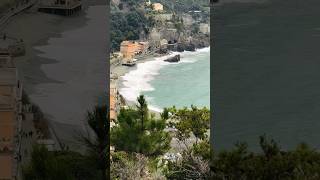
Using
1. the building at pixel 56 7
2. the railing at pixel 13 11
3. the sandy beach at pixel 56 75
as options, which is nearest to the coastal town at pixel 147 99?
the sandy beach at pixel 56 75

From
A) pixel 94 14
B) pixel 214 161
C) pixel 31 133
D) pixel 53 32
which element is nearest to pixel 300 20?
pixel 214 161

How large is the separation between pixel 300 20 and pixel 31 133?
230 cm

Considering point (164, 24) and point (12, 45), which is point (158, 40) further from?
point (12, 45)

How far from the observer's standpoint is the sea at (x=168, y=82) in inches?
193

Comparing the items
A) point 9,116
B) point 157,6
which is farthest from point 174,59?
point 9,116

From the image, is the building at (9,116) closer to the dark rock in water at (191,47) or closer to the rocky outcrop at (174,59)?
the rocky outcrop at (174,59)

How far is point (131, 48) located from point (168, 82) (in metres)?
0.43

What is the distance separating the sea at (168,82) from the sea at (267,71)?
298mm

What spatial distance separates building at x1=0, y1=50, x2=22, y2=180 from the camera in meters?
4.36

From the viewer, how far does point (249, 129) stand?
4.64 m

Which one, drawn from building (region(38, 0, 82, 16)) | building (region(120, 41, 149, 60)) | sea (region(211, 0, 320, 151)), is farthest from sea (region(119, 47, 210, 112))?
building (region(38, 0, 82, 16))

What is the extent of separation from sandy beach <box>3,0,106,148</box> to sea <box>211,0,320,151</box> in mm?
991

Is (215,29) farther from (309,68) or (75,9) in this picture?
(75,9)

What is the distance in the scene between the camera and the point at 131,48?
4961 millimetres
